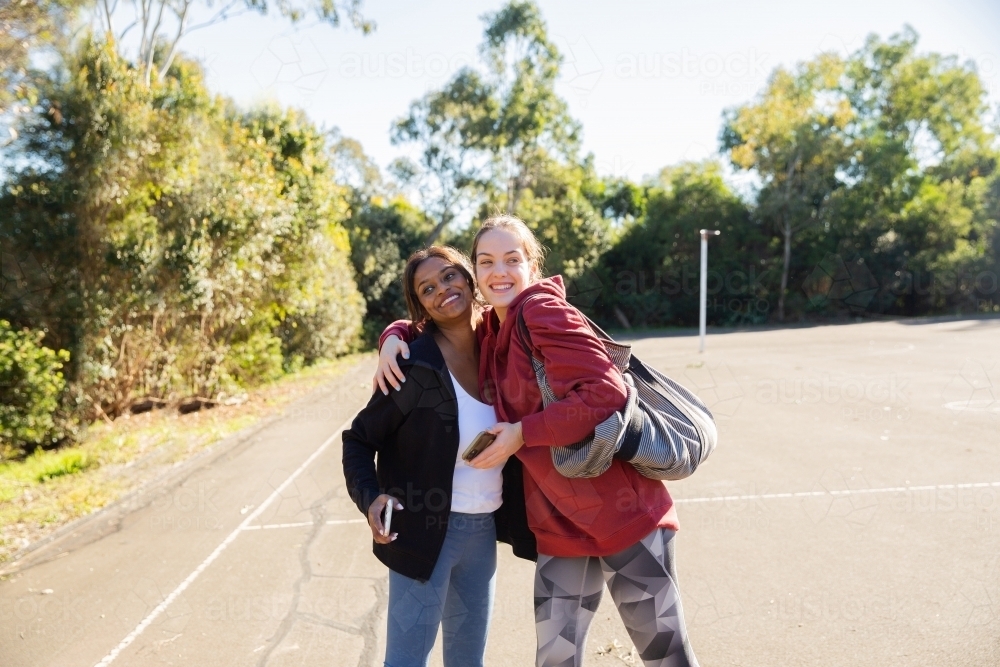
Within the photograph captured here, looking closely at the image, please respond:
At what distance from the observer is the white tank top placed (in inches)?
92.4

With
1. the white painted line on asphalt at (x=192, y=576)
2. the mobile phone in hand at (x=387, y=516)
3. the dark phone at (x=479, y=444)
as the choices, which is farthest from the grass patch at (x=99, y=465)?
the dark phone at (x=479, y=444)

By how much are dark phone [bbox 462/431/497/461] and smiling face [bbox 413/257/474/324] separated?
52cm

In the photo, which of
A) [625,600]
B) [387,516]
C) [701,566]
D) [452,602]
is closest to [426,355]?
[387,516]

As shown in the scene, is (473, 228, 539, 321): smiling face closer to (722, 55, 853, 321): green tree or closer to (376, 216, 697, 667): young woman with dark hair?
(376, 216, 697, 667): young woman with dark hair

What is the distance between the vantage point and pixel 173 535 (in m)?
5.96

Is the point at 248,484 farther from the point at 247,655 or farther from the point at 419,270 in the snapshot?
the point at 419,270

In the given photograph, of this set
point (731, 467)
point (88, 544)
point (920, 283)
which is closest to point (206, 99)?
point (88, 544)

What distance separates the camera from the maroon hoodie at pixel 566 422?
2113 mm

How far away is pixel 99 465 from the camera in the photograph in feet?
26.3

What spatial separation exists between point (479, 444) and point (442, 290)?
23.5 inches

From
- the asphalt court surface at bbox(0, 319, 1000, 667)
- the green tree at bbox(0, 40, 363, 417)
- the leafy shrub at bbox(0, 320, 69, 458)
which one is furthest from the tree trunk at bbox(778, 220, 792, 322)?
the leafy shrub at bbox(0, 320, 69, 458)

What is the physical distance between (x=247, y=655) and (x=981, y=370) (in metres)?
13.0

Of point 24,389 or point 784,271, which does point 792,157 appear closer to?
point 784,271

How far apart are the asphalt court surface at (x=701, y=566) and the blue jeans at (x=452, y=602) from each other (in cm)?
130
